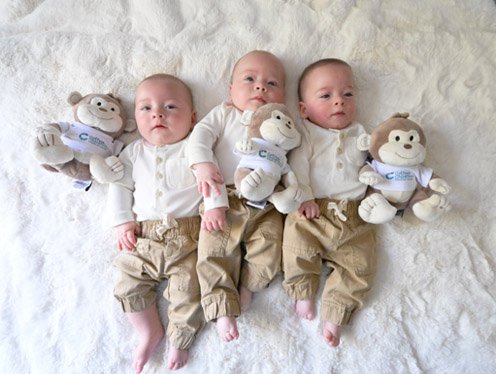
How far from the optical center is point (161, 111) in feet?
3.95

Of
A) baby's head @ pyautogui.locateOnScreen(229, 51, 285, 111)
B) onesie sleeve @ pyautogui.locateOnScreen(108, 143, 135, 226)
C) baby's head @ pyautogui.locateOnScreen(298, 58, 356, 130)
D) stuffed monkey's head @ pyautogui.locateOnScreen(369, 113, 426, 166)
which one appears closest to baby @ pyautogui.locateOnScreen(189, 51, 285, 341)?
baby's head @ pyautogui.locateOnScreen(229, 51, 285, 111)

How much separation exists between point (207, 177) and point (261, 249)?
0.24 metres

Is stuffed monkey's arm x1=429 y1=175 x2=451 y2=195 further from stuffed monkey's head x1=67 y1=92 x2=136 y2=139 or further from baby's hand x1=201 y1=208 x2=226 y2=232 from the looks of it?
stuffed monkey's head x1=67 y1=92 x2=136 y2=139

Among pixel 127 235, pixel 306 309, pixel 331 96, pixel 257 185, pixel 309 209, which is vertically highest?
pixel 331 96

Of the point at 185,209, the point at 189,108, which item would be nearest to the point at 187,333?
the point at 185,209

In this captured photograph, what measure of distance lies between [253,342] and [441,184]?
638mm

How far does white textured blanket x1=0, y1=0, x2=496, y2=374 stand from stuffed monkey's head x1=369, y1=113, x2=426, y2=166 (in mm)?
156

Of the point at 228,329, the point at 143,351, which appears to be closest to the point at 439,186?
the point at 228,329

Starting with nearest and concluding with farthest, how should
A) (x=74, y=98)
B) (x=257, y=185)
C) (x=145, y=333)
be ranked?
(x=257, y=185)
(x=145, y=333)
(x=74, y=98)

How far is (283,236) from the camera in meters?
1.16

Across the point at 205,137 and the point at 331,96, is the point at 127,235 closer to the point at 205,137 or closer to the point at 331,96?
the point at 205,137

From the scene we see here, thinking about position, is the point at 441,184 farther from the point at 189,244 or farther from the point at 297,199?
the point at 189,244

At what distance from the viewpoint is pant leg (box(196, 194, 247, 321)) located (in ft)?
3.56

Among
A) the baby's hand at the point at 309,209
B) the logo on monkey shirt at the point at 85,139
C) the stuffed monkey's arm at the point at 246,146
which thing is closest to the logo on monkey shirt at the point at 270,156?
the stuffed monkey's arm at the point at 246,146
